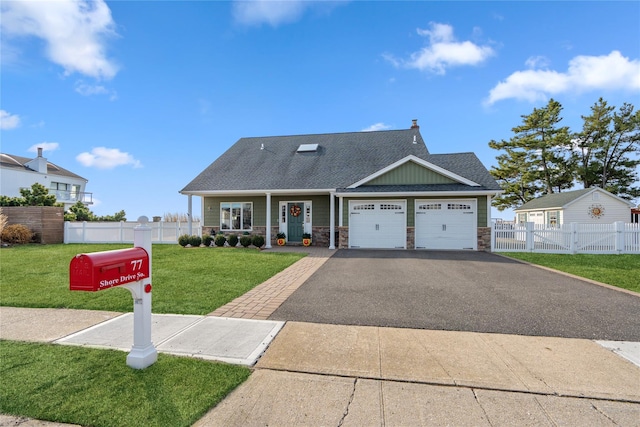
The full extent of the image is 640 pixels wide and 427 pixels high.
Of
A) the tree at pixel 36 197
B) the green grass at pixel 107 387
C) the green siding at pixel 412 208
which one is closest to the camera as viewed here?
the green grass at pixel 107 387

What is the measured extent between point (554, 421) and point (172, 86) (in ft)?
48.1

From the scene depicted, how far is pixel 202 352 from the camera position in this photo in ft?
11.4

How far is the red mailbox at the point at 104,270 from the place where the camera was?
2.65m

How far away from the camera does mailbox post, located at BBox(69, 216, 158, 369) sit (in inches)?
105

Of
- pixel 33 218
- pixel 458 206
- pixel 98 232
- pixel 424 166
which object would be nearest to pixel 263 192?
pixel 424 166

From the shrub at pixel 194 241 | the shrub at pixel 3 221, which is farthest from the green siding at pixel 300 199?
the shrub at pixel 3 221

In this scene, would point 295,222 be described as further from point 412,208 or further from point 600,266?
point 600,266

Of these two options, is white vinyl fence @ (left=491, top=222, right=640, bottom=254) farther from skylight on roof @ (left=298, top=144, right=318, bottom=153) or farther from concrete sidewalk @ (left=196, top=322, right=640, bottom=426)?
concrete sidewalk @ (left=196, top=322, right=640, bottom=426)

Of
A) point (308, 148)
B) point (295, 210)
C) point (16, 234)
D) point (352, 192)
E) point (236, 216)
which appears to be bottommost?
point (16, 234)

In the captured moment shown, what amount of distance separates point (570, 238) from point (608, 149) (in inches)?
927

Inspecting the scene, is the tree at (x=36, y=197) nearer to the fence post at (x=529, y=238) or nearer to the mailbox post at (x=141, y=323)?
the mailbox post at (x=141, y=323)

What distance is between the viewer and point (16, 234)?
15156 mm

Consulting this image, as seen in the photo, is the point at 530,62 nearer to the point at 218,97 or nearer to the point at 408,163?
the point at 408,163

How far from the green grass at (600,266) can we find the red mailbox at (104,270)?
9.62 m
